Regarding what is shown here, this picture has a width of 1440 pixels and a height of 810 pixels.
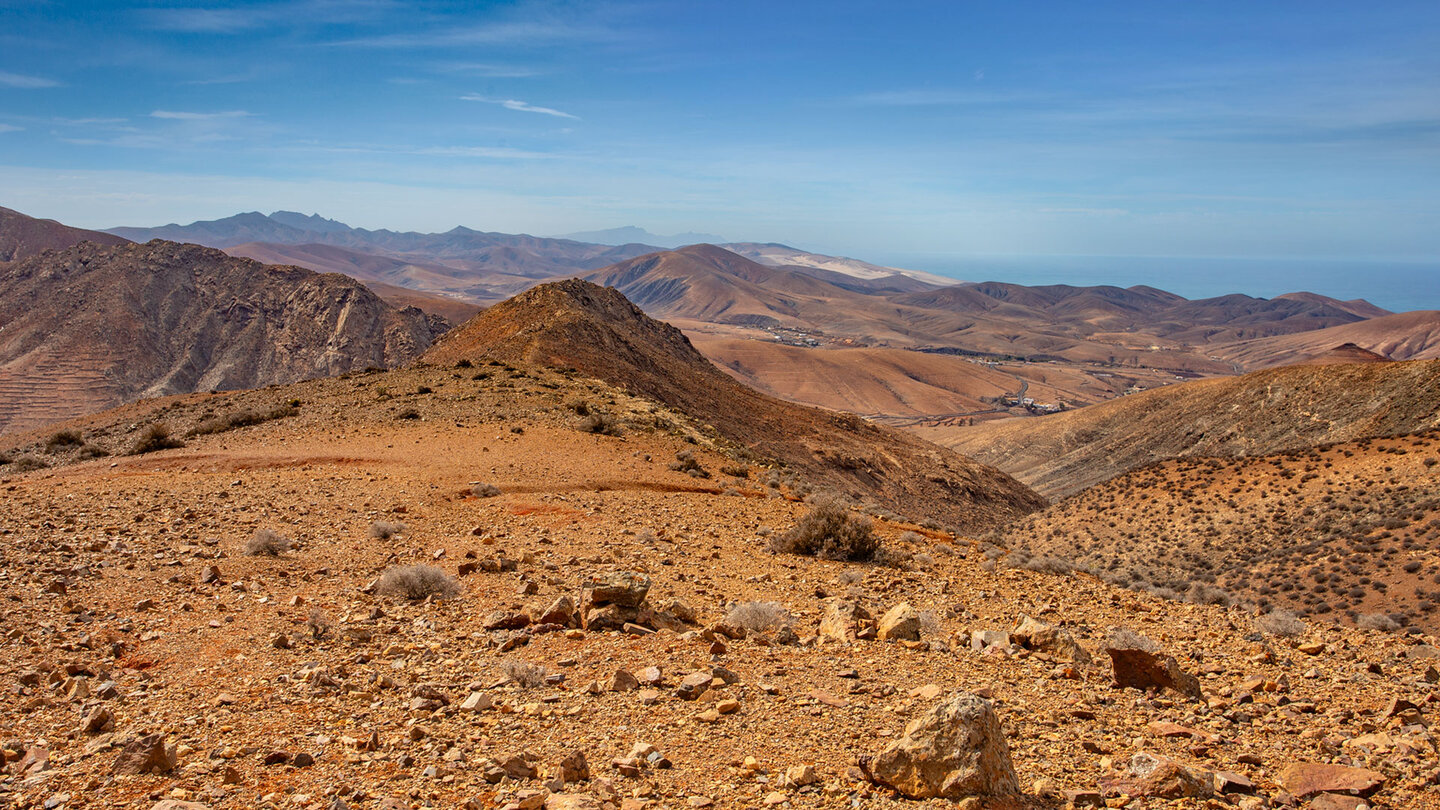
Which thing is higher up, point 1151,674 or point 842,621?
point 1151,674

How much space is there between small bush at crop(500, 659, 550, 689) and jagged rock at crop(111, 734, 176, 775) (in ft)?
7.04

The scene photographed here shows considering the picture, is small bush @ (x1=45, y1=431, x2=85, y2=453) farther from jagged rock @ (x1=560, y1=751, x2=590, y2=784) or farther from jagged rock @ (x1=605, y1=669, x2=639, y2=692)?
jagged rock @ (x1=560, y1=751, x2=590, y2=784)

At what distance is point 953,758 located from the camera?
430 cm

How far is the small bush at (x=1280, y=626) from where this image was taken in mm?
8055

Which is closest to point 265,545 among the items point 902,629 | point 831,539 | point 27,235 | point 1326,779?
point 831,539

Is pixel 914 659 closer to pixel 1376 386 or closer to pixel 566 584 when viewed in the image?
pixel 566 584

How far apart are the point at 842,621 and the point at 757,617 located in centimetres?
84

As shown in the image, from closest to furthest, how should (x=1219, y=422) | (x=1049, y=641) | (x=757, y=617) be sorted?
(x=1049, y=641) < (x=757, y=617) < (x=1219, y=422)

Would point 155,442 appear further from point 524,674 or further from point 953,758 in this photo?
point 953,758

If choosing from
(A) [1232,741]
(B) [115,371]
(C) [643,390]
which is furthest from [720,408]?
(B) [115,371]

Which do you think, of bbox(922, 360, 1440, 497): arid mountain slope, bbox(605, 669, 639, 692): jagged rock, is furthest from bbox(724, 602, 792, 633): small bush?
bbox(922, 360, 1440, 497): arid mountain slope

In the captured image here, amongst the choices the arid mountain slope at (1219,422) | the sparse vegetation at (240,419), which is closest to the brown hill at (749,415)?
the sparse vegetation at (240,419)

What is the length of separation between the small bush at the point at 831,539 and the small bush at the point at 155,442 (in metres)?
16.3

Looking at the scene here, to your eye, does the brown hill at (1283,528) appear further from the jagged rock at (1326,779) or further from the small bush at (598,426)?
the jagged rock at (1326,779)
